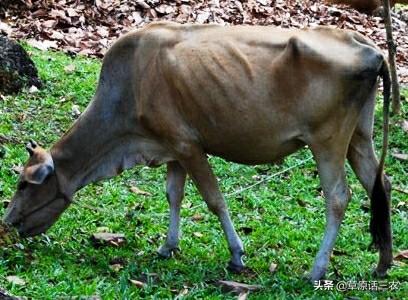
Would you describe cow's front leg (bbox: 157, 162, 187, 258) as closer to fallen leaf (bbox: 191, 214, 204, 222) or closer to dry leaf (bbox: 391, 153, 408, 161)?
fallen leaf (bbox: 191, 214, 204, 222)

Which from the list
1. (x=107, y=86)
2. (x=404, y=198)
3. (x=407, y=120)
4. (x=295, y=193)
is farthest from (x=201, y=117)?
(x=407, y=120)

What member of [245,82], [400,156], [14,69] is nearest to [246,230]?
[245,82]

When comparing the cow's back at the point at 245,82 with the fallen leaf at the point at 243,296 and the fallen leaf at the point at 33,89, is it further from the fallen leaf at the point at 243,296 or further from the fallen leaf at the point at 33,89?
the fallen leaf at the point at 33,89

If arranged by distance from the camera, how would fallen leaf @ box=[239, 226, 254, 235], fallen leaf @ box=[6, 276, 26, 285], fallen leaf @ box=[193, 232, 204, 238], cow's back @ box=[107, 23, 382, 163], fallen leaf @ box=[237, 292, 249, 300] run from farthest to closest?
fallen leaf @ box=[239, 226, 254, 235] < fallen leaf @ box=[193, 232, 204, 238] < cow's back @ box=[107, 23, 382, 163] < fallen leaf @ box=[237, 292, 249, 300] < fallen leaf @ box=[6, 276, 26, 285]

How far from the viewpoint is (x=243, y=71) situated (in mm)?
6410

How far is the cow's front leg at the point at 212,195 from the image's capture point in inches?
261

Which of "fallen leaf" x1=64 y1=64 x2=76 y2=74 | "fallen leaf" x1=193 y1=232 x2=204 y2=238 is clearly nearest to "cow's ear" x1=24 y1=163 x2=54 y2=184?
"fallen leaf" x1=193 y1=232 x2=204 y2=238

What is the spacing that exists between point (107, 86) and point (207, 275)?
1.68 metres

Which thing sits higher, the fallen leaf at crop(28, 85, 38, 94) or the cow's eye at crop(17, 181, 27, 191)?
the cow's eye at crop(17, 181, 27, 191)

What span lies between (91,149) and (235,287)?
1694 millimetres

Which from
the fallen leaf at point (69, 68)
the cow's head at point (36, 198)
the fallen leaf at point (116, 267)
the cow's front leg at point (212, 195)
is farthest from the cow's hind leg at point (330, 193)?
the fallen leaf at point (69, 68)

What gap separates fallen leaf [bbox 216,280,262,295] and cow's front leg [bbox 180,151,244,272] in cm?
41

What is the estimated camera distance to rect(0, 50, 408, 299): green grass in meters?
6.09

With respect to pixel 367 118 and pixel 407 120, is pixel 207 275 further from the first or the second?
Answer: pixel 407 120
